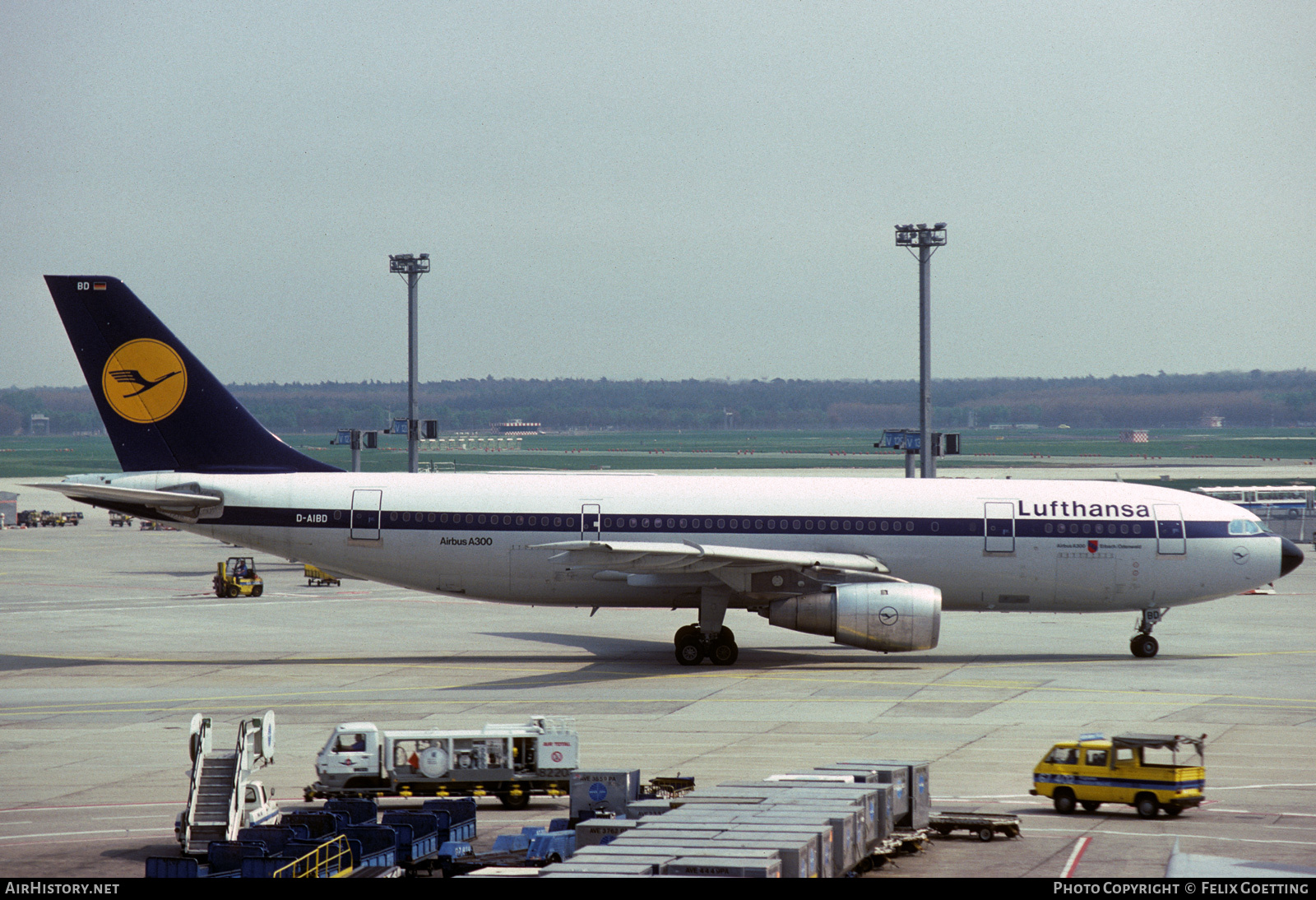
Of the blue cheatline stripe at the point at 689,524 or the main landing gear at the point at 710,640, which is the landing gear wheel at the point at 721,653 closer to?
the main landing gear at the point at 710,640

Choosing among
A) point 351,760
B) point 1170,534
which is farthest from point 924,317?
point 351,760

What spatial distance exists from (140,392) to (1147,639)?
3006 cm

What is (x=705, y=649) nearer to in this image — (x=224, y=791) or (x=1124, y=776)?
(x=1124, y=776)

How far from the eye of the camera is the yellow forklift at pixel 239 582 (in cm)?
5838

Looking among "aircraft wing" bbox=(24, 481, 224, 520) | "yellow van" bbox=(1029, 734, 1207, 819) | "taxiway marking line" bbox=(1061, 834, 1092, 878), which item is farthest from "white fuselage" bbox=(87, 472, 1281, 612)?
"taxiway marking line" bbox=(1061, 834, 1092, 878)

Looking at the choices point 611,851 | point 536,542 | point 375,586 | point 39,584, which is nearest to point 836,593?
point 536,542

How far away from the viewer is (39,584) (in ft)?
206

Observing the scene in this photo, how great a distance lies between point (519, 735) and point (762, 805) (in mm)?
6122

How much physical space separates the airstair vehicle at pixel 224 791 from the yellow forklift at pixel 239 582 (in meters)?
36.9

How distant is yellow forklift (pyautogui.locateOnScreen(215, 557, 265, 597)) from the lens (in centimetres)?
5838

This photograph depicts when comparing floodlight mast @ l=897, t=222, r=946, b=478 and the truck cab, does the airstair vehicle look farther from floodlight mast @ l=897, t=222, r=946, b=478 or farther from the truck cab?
floodlight mast @ l=897, t=222, r=946, b=478

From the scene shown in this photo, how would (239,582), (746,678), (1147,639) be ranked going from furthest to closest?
(239,582), (1147,639), (746,678)

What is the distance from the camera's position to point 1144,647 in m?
40.8

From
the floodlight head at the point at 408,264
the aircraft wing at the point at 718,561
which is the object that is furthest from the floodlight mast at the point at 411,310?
the aircraft wing at the point at 718,561
